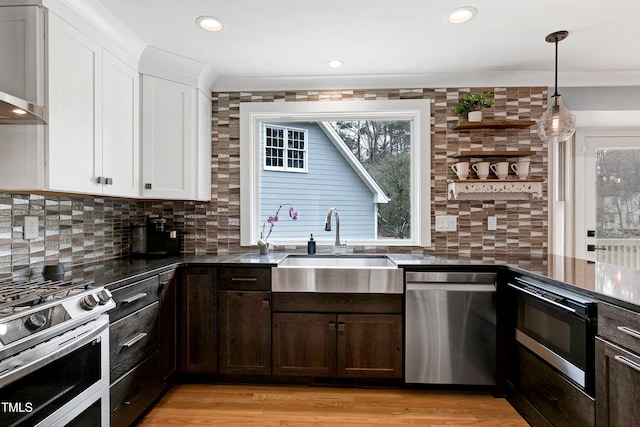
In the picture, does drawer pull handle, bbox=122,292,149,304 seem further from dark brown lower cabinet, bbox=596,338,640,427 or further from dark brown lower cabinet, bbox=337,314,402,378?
dark brown lower cabinet, bbox=596,338,640,427

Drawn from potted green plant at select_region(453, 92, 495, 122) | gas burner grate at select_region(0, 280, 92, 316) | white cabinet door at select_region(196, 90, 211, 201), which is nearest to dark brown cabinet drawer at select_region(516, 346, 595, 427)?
potted green plant at select_region(453, 92, 495, 122)

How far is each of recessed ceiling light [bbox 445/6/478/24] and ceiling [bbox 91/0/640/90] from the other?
0.12 feet

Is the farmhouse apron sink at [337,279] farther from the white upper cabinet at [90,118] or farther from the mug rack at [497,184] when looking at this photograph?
the white upper cabinet at [90,118]

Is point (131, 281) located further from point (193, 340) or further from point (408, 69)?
point (408, 69)

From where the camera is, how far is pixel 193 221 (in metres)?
3.21

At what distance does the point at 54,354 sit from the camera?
139 cm

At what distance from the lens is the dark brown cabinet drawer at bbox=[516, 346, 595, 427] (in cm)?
166

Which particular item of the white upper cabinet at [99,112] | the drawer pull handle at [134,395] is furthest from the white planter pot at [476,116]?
→ the drawer pull handle at [134,395]

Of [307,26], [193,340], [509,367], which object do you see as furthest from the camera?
[193,340]

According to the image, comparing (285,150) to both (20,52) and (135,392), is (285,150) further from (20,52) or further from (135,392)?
(135,392)

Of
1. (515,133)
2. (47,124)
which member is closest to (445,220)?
(515,133)

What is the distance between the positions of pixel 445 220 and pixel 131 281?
7.78 ft

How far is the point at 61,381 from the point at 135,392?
0.70 meters

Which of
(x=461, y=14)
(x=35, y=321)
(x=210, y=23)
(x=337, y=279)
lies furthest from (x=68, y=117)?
(x=461, y=14)
